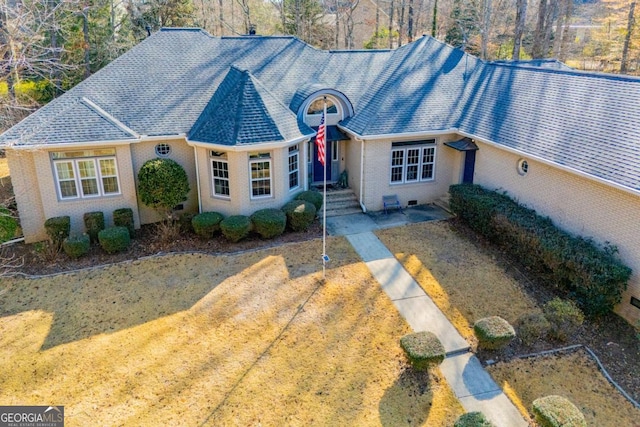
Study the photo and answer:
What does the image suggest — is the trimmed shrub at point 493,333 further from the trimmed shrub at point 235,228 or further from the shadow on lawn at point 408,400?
the trimmed shrub at point 235,228

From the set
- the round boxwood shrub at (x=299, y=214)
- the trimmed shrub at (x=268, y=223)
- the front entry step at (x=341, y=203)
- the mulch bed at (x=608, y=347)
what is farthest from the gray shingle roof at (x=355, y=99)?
the mulch bed at (x=608, y=347)

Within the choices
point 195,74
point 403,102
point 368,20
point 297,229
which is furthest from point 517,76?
point 368,20

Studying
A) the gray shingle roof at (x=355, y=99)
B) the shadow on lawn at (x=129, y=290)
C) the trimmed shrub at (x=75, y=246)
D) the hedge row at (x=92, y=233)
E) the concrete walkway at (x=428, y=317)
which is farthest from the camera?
the hedge row at (x=92, y=233)

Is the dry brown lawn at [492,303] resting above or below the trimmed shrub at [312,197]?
below

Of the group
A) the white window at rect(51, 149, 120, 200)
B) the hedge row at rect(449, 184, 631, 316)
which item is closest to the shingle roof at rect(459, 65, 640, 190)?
the hedge row at rect(449, 184, 631, 316)

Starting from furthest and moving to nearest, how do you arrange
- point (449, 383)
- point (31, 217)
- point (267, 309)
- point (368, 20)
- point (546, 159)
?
point (368, 20)
point (31, 217)
point (546, 159)
point (267, 309)
point (449, 383)

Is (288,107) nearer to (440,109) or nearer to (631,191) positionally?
(440,109)
